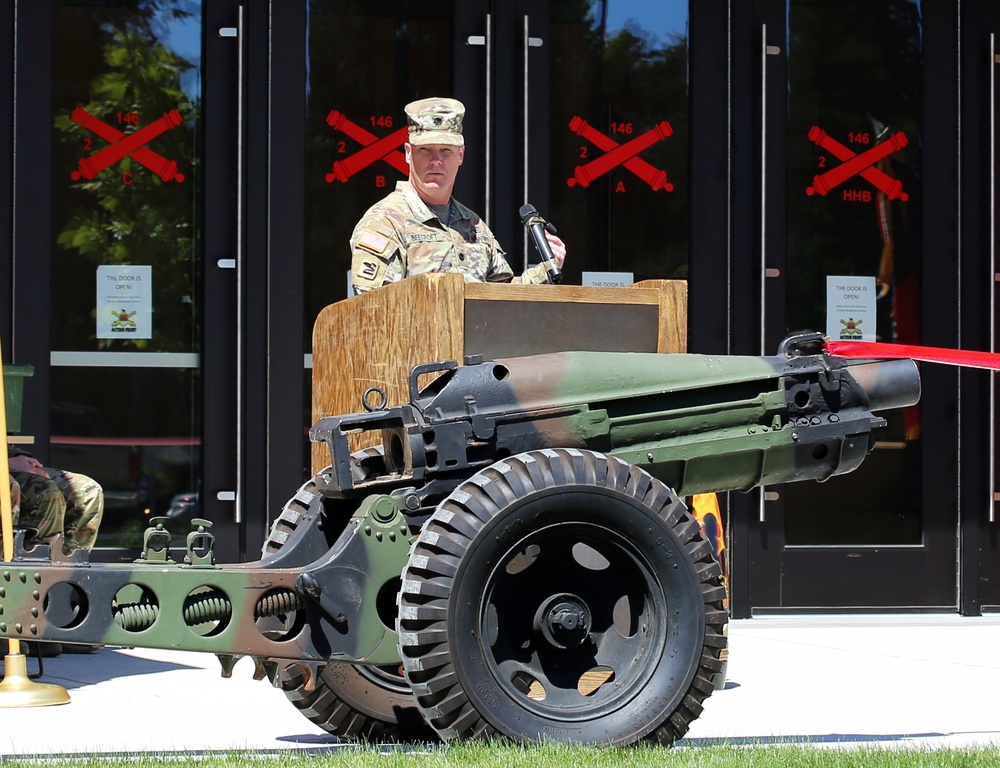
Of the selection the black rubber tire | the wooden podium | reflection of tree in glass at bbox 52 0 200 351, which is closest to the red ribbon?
the wooden podium

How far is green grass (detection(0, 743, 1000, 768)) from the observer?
3.86 metres

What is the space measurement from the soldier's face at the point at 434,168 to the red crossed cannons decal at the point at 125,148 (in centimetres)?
351

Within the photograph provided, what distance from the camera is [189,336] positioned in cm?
873

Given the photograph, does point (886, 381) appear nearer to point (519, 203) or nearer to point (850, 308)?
point (519, 203)

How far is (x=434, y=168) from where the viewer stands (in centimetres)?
552

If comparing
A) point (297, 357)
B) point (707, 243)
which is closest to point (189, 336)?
point (297, 357)

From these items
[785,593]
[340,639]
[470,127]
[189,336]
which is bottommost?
[785,593]

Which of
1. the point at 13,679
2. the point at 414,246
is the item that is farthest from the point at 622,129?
the point at 13,679

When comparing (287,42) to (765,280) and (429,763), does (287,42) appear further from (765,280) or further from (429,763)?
(429,763)

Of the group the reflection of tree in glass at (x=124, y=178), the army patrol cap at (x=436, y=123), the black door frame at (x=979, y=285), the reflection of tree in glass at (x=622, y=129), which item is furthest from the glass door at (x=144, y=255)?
the black door frame at (x=979, y=285)

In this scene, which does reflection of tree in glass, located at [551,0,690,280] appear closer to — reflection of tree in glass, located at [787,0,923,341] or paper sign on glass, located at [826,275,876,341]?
reflection of tree in glass, located at [787,0,923,341]

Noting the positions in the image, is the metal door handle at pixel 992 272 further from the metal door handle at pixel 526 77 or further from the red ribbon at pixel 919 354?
the red ribbon at pixel 919 354

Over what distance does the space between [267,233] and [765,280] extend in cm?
287

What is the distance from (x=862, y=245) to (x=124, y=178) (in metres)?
4.29
